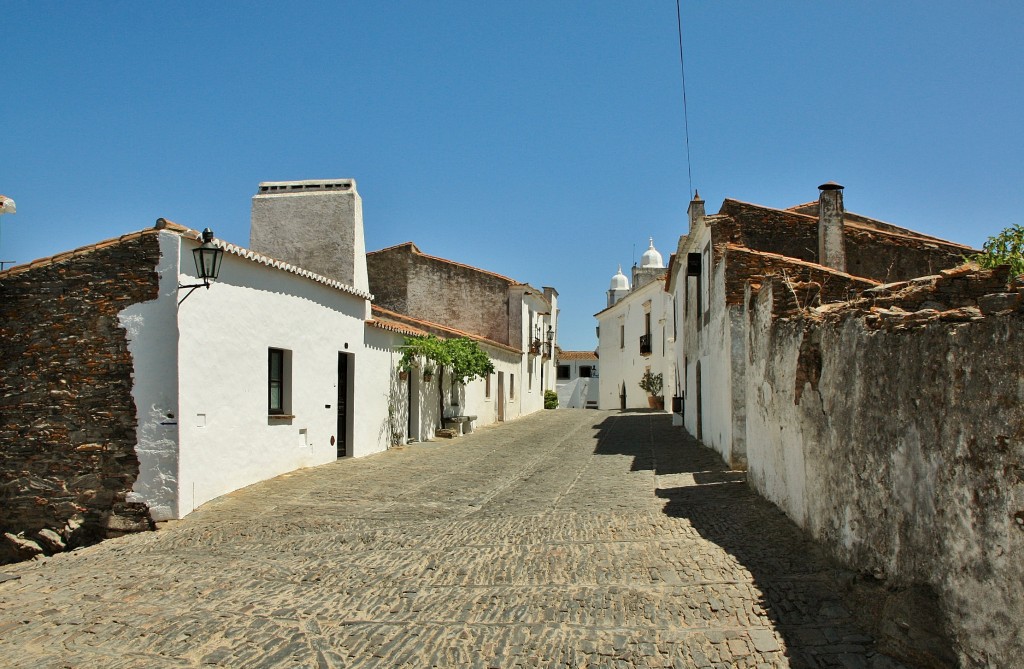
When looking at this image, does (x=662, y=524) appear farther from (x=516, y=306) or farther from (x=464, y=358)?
(x=516, y=306)

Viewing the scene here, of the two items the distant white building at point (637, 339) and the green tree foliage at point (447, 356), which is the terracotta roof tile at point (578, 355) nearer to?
the distant white building at point (637, 339)

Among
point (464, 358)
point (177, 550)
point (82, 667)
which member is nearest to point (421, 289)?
point (464, 358)

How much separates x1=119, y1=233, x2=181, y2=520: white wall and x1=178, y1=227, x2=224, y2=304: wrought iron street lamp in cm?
24

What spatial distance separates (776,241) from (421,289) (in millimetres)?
16316

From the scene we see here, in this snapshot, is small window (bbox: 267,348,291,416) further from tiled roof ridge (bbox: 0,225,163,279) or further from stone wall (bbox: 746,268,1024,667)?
stone wall (bbox: 746,268,1024,667)

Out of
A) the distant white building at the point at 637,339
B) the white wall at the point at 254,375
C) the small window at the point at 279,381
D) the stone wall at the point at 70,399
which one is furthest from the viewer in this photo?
the distant white building at the point at 637,339

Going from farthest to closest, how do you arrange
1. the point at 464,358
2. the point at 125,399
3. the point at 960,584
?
the point at 464,358 → the point at 125,399 → the point at 960,584

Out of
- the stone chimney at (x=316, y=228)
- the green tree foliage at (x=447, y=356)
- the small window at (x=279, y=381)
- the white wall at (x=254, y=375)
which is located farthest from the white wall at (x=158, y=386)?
the green tree foliage at (x=447, y=356)

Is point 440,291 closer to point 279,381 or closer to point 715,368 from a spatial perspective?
point 715,368

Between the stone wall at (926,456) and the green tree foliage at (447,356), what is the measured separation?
39.3ft

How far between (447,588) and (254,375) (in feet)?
20.3

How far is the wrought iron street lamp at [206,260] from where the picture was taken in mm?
9336

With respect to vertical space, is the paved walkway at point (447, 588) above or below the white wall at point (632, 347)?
below

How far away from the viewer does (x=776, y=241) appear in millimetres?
15633
